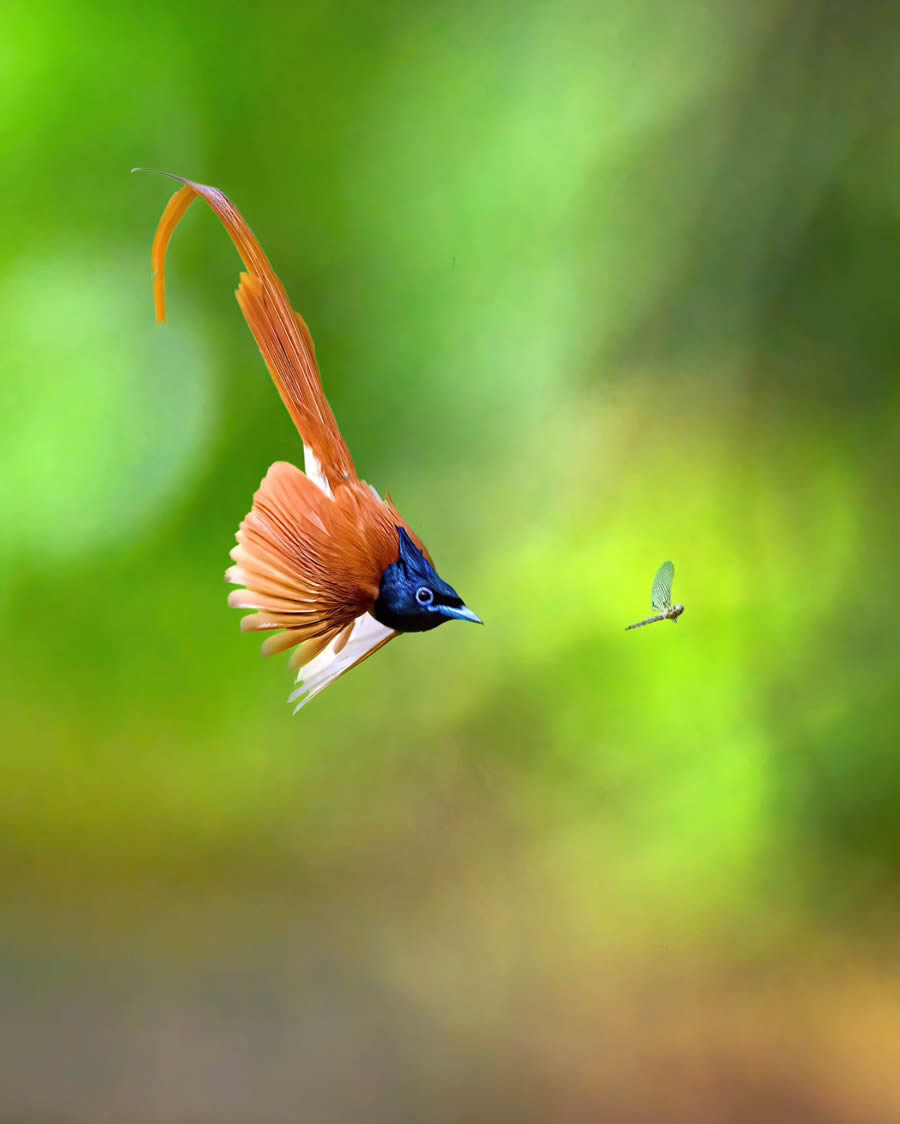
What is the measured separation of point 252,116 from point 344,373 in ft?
1.09

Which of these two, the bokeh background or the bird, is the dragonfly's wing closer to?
the bokeh background

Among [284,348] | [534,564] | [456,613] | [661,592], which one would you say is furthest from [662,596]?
[284,348]

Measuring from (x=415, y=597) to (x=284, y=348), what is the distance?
231 mm

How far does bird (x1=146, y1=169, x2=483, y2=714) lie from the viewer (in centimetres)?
73

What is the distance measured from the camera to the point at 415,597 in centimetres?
74

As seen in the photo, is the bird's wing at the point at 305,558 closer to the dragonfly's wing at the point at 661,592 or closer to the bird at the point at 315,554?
the bird at the point at 315,554

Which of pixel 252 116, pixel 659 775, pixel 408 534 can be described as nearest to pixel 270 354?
pixel 408 534

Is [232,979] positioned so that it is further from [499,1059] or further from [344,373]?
[344,373]

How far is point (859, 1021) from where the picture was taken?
1.16 metres

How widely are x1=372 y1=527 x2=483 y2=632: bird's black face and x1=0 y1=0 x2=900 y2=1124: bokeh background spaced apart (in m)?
0.45

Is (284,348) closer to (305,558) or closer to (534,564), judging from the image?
(305,558)

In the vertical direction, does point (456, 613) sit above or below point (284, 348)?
below

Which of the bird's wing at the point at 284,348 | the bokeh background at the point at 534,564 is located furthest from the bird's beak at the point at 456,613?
the bokeh background at the point at 534,564

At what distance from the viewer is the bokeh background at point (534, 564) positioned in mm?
1175
